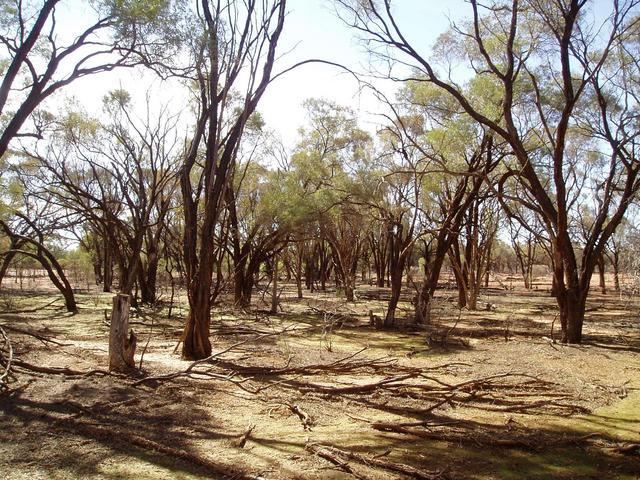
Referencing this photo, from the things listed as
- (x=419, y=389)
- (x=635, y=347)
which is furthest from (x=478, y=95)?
(x=419, y=389)

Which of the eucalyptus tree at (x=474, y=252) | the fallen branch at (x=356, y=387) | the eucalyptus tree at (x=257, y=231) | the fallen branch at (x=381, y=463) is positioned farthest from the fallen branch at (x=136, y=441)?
the eucalyptus tree at (x=474, y=252)

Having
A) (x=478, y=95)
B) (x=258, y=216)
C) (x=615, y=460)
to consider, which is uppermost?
(x=478, y=95)

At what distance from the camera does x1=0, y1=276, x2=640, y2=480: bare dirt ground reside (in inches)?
165

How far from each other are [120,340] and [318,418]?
292 centimetres

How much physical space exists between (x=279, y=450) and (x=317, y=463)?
1.40ft

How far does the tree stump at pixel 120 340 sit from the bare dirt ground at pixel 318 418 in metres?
0.27

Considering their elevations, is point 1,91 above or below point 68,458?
above

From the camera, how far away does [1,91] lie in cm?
779

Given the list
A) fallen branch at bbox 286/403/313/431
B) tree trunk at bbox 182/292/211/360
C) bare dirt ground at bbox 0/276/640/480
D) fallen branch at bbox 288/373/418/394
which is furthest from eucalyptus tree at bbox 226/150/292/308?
fallen branch at bbox 286/403/313/431

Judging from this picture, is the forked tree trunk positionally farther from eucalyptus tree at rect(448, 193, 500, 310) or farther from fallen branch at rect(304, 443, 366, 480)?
eucalyptus tree at rect(448, 193, 500, 310)

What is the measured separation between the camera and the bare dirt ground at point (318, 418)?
420 cm

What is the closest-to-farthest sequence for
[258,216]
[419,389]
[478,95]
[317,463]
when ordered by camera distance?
[317,463]
[419,389]
[478,95]
[258,216]

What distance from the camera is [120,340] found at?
276 inches

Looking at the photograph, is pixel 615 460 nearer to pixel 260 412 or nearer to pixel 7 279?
pixel 260 412
